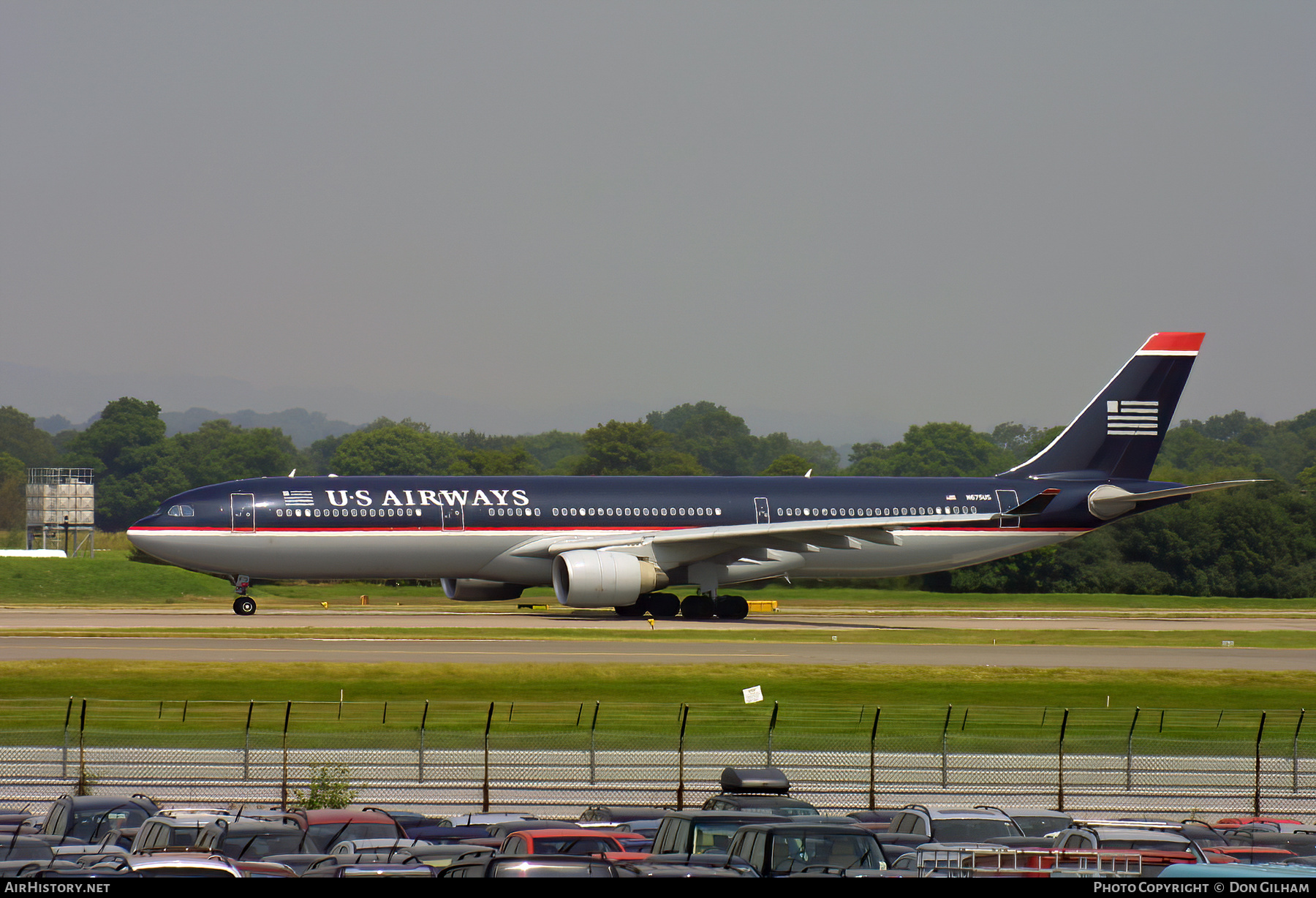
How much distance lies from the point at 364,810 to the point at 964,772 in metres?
10.7

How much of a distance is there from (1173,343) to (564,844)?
5232 cm

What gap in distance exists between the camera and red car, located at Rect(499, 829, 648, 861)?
45.1ft

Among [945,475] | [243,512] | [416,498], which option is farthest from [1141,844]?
[945,475]

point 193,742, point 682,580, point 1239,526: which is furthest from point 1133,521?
point 193,742

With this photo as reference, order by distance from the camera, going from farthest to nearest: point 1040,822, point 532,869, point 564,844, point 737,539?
point 737,539 < point 1040,822 < point 564,844 < point 532,869

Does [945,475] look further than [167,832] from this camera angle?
Yes

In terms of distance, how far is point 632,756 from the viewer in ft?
78.6

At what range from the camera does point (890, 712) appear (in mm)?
28453

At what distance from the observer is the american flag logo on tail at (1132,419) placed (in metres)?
59.1

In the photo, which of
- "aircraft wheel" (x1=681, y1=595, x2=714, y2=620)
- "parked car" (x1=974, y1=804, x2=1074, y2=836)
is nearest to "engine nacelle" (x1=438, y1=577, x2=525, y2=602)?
"aircraft wheel" (x1=681, y1=595, x2=714, y2=620)

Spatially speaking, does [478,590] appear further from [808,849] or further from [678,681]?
[808,849]

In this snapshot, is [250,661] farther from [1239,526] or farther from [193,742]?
[1239,526]

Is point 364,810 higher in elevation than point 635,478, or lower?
lower
